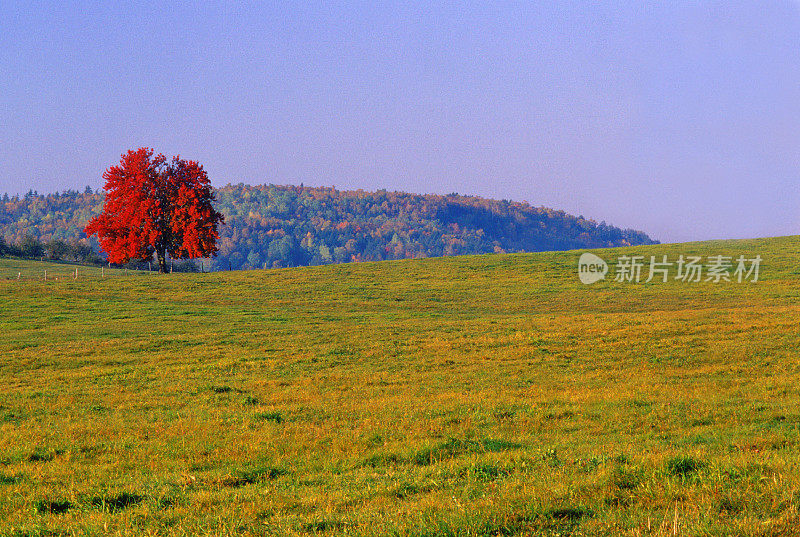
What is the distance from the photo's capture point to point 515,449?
10.2 metres

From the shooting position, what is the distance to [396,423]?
12953mm

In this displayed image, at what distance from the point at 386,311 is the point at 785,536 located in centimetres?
3709

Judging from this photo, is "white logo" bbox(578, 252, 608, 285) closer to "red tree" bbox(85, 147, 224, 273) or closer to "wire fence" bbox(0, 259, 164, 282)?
"red tree" bbox(85, 147, 224, 273)

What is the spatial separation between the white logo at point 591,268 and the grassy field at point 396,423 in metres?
20.9

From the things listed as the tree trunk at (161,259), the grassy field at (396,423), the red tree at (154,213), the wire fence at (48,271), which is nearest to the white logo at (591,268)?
the grassy field at (396,423)

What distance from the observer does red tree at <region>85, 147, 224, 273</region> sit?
62.2 m

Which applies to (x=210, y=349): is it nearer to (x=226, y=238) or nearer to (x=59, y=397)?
(x=59, y=397)

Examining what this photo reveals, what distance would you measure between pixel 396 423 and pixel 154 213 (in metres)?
57.4

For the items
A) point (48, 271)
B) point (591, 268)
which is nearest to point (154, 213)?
point (48, 271)

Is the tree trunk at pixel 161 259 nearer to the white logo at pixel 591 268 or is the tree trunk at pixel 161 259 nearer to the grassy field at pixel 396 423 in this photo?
the grassy field at pixel 396 423

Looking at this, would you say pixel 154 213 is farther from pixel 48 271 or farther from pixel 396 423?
pixel 396 423

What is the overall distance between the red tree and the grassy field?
77.4 feet

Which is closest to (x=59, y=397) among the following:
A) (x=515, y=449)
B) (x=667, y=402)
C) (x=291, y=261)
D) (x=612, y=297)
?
(x=515, y=449)

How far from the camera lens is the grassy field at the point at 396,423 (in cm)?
650
